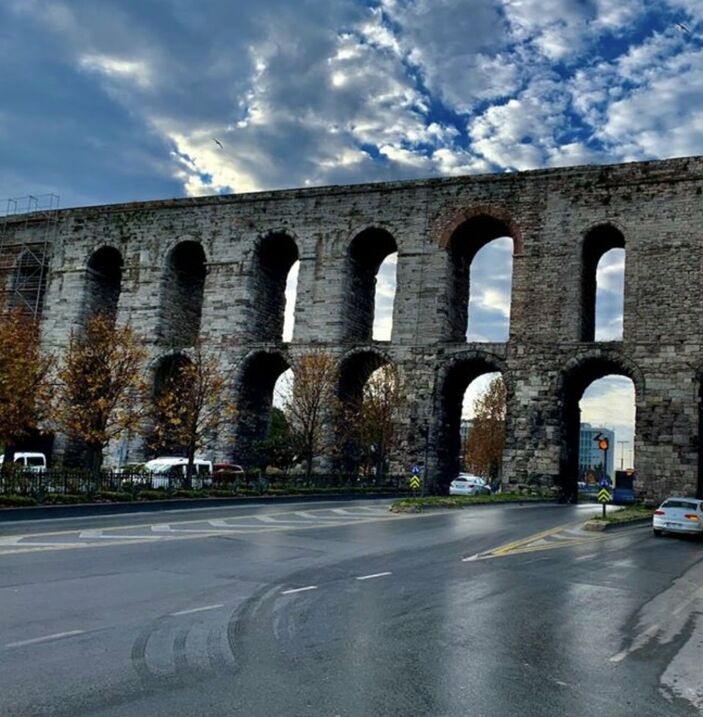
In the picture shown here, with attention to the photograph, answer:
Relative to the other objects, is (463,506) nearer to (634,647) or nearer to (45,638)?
(634,647)

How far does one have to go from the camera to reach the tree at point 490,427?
212 feet

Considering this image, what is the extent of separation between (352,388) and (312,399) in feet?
16.9

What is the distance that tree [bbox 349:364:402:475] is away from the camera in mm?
40281

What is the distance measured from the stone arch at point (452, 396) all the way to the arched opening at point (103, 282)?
22.2 meters

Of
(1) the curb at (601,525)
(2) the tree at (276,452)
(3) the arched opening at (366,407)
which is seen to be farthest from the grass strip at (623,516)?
(2) the tree at (276,452)

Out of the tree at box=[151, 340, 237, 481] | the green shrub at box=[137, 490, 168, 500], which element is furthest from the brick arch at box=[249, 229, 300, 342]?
the green shrub at box=[137, 490, 168, 500]

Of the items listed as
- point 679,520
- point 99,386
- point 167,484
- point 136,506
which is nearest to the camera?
point 679,520

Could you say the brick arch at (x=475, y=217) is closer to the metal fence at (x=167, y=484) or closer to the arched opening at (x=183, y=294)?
the metal fence at (x=167, y=484)

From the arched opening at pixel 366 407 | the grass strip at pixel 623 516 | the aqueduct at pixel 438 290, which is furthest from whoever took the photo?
the arched opening at pixel 366 407

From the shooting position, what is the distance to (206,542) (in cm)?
1602

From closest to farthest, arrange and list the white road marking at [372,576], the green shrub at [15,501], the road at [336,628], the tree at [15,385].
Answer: the road at [336,628], the white road marking at [372,576], the green shrub at [15,501], the tree at [15,385]

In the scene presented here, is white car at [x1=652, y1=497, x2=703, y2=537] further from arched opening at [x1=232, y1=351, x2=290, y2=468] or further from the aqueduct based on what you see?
arched opening at [x1=232, y1=351, x2=290, y2=468]

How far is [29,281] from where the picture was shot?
50281 millimetres

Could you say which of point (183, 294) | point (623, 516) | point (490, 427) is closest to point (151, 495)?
point (623, 516)
